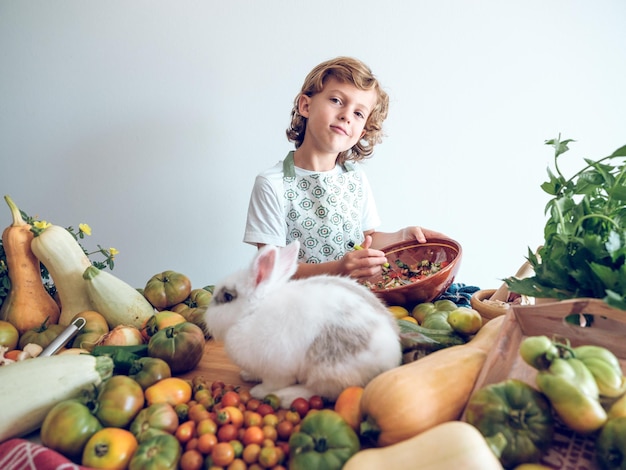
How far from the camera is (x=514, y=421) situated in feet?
1.70

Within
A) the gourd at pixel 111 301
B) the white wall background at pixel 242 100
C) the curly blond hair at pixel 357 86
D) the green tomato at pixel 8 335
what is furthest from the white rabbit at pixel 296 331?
the white wall background at pixel 242 100

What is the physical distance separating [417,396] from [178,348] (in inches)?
19.0

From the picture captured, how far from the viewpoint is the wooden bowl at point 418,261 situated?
1.07m

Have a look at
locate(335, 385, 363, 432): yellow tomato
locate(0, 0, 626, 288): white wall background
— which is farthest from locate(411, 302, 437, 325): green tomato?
locate(0, 0, 626, 288): white wall background

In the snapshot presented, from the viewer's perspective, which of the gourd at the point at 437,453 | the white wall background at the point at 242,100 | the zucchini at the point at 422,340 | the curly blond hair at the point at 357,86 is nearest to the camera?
the gourd at the point at 437,453

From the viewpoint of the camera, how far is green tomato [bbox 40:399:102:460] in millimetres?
603

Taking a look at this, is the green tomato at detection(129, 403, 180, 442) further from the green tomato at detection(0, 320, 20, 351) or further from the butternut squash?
the green tomato at detection(0, 320, 20, 351)

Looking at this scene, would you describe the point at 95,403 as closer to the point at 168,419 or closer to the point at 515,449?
the point at 168,419

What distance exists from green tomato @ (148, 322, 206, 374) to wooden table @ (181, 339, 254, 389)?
2cm

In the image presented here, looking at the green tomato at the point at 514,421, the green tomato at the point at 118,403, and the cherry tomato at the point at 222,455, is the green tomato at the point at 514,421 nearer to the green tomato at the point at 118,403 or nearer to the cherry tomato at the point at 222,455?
the cherry tomato at the point at 222,455

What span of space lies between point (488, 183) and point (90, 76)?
1.71 metres

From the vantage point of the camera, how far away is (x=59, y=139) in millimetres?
1675

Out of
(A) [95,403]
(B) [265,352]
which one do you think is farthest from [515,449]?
(A) [95,403]

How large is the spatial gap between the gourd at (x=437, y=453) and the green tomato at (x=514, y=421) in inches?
1.1
